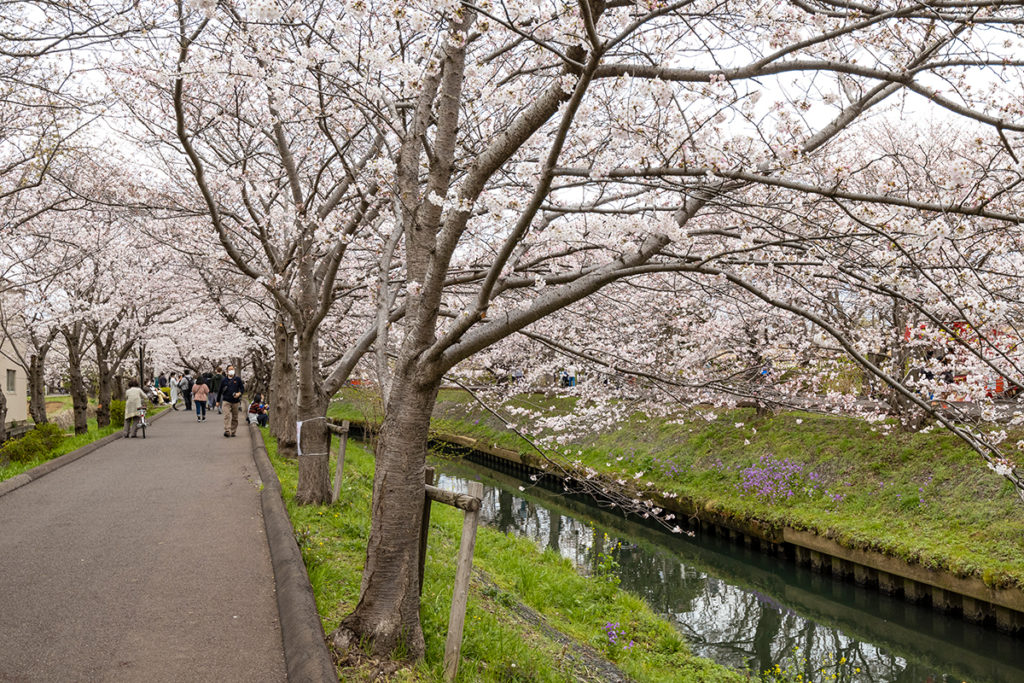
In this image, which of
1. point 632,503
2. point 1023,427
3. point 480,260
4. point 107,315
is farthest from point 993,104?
point 107,315

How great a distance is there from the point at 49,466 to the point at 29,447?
1.54 m

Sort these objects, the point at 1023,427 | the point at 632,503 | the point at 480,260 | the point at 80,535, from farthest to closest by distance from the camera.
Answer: the point at 1023,427, the point at 480,260, the point at 80,535, the point at 632,503

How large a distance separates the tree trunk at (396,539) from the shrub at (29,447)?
10823mm

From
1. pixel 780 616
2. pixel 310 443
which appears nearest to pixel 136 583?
pixel 310 443

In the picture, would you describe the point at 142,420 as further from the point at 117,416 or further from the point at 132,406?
the point at 117,416

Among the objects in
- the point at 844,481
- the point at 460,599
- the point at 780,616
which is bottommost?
the point at 780,616

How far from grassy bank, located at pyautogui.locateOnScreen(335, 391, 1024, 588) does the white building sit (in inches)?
599

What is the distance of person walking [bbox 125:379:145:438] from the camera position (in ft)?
57.0

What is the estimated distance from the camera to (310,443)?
9.06 metres

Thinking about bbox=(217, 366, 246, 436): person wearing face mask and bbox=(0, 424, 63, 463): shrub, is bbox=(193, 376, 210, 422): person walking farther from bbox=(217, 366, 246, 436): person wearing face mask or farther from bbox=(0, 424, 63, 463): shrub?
bbox=(0, 424, 63, 463): shrub

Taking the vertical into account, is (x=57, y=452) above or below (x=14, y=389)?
below

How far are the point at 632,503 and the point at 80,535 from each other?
608cm

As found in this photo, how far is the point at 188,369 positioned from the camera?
51.2 meters

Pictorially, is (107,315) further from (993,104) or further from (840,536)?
(993,104)
